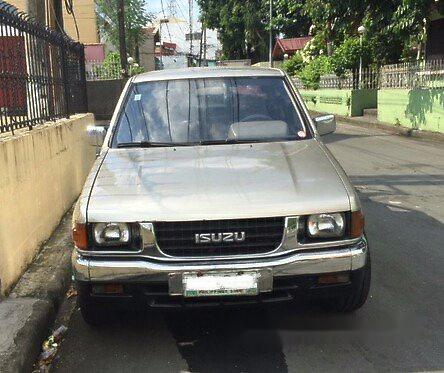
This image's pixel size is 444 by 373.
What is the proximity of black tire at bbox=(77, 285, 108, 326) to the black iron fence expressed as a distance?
76.5 inches

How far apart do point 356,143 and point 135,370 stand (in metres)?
11.7

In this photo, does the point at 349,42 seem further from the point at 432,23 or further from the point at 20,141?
the point at 20,141

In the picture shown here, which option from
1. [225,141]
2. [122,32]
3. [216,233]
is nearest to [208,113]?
[225,141]

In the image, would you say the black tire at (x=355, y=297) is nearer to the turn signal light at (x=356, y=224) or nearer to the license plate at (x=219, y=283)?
the turn signal light at (x=356, y=224)

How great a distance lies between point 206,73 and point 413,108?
41.4 ft

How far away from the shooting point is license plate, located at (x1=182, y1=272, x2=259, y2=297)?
3.13m

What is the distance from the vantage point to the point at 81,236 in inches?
126

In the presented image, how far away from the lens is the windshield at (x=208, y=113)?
4375 mm

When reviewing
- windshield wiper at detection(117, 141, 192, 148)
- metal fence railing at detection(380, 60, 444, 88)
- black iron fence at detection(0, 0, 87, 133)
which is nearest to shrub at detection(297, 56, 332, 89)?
metal fence railing at detection(380, 60, 444, 88)

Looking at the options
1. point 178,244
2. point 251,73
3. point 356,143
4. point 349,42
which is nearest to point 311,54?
point 349,42

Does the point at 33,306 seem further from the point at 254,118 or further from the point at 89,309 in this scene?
the point at 254,118

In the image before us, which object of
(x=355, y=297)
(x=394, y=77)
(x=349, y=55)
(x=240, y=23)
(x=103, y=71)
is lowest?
(x=355, y=297)

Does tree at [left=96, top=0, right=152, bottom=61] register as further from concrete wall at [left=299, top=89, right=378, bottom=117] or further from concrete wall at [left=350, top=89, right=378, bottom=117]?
concrete wall at [left=350, top=89, right=378, bottom=117]

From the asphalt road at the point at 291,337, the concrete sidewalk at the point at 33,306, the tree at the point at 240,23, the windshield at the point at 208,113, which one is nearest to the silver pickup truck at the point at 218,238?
the asphalt road at the point at 291,337
